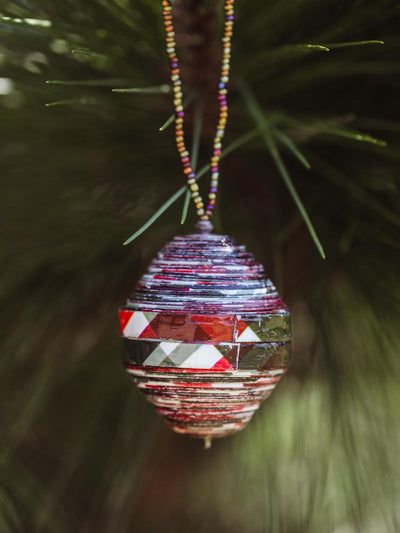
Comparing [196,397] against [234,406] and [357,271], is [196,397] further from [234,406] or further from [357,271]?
[357,271]

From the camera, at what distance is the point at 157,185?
0.52 m

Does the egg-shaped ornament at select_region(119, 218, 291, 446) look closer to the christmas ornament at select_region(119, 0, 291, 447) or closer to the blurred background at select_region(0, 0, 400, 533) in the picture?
the christmas ornament at select_region(119, 0, 291, 447)

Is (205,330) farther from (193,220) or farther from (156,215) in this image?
(193,220)

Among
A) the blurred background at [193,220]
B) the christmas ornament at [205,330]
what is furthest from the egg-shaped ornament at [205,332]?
the blurred background at [193,220]

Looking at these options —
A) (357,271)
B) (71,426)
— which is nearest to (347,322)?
(357,271)

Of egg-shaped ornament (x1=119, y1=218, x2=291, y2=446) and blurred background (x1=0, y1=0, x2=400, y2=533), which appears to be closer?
egg-shaped ornament (x1=119, y1=218, x2=291, y2=446)

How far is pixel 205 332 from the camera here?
1.13 ft

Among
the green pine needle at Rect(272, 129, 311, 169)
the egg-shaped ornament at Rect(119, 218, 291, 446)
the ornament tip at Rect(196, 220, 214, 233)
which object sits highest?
the green pine needle at Rect(272, 129, 311, 169)

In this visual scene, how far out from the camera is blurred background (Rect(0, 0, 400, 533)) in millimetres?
454

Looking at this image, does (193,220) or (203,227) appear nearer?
(203,227)

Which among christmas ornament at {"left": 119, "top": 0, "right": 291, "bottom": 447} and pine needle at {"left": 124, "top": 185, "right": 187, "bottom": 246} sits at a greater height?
pine needle at {"left": 124, "top": 185, "right": 187, "bottom": 246}

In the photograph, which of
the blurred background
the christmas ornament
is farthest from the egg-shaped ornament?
the blurred background

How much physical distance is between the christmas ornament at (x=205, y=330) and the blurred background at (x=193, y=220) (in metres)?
0.10

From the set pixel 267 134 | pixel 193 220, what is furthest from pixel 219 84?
pixel 193 220
